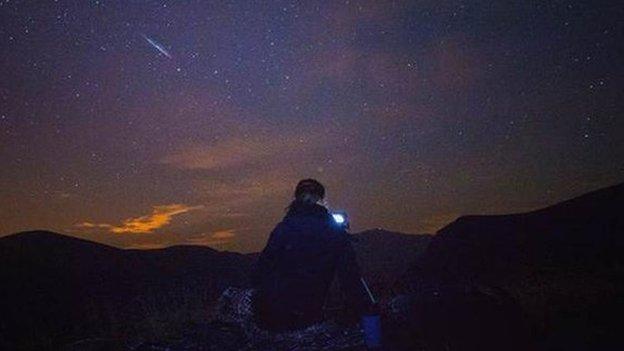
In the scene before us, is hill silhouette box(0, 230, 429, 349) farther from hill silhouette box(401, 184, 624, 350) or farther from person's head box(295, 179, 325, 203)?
hill silhouette box(401, 184, 624, 350)

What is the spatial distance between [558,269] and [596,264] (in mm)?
1130

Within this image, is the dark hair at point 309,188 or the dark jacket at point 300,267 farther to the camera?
the dark hair at point 309,188

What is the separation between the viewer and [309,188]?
337cm

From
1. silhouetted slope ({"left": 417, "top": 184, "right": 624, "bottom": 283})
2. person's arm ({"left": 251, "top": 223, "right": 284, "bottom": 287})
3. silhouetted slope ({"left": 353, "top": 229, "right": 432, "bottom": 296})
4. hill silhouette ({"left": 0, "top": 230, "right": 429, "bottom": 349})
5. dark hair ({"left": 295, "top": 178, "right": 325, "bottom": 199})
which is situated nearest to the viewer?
person's arm ({"left": 251, "top": 223, "right": 284, "bottom": 287})

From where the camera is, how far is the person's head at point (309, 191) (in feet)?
11.0

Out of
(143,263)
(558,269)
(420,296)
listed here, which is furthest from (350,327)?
(143,263)

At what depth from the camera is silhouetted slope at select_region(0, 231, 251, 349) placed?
13.9 m

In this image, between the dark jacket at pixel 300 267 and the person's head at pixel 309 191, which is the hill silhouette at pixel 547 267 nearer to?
the dark jacket at pixel 300 267

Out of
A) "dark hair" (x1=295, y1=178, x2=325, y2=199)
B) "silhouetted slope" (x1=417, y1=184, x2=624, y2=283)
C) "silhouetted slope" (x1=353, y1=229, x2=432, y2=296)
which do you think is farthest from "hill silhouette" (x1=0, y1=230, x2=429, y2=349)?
"silhouetted slope" (x1=417, y1=184, x2=624, y2=283)

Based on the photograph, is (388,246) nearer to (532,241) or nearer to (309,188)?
(532,241)

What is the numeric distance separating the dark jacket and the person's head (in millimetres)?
69

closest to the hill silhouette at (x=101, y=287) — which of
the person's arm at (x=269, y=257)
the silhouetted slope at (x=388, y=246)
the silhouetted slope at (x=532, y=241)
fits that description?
the person's arm at (x=269, y=257)

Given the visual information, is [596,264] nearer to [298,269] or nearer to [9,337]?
[298,269]

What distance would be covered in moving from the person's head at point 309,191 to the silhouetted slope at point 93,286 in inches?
358
